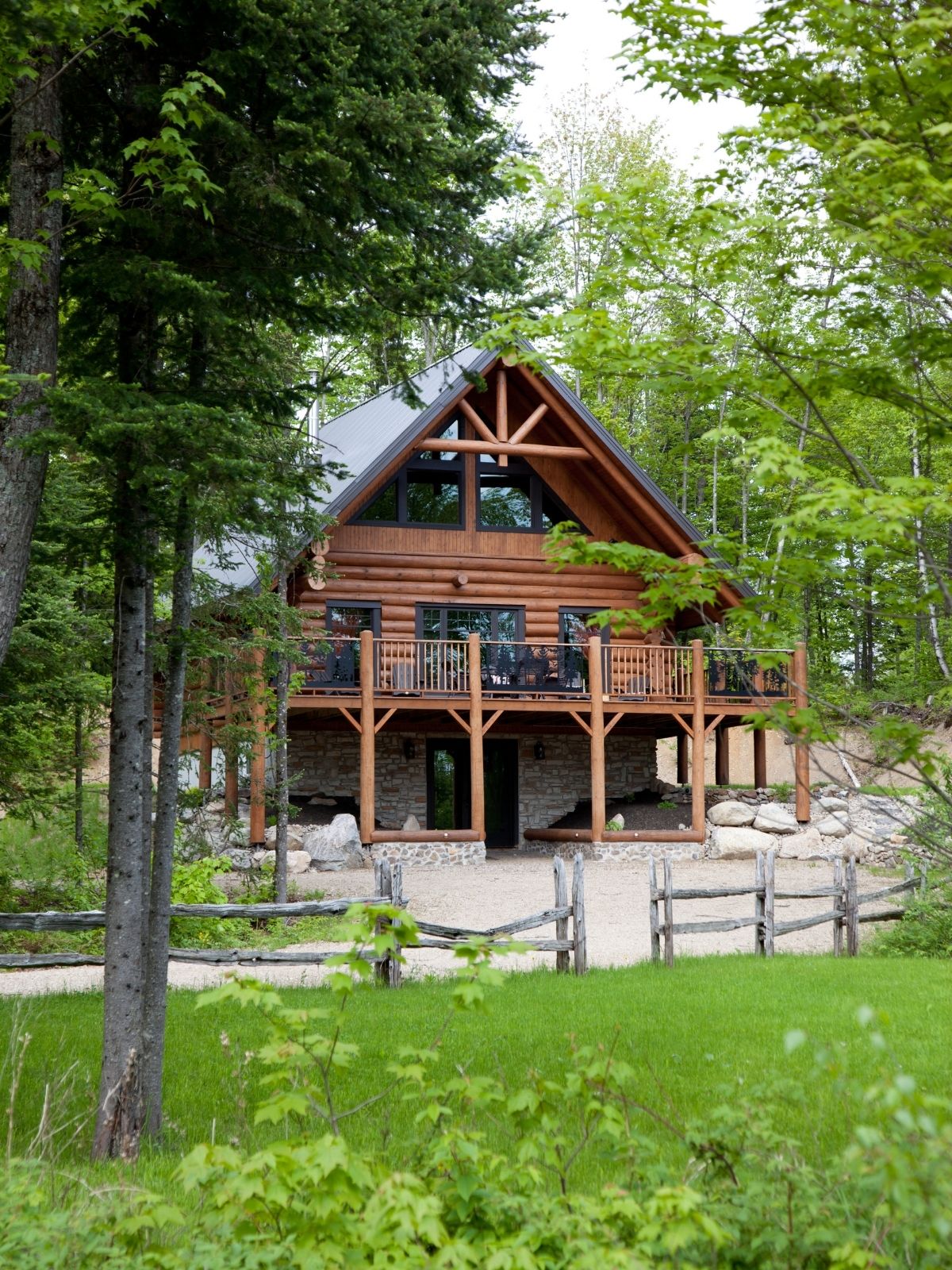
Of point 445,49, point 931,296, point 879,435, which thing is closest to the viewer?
point 931,296

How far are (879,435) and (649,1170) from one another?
29.8 meters

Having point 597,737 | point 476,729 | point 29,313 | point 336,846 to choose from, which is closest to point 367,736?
point 476,729

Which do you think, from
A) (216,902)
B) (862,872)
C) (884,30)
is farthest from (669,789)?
(884,30)

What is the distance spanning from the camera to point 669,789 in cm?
2622

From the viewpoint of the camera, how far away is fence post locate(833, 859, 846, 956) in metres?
13.7

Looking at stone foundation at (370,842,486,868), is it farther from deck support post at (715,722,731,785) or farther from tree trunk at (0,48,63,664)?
tree trunk at (0,48,63,664)

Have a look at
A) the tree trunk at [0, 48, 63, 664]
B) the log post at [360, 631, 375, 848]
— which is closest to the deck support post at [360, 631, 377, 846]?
the log post at [360, 631, 375, 848]

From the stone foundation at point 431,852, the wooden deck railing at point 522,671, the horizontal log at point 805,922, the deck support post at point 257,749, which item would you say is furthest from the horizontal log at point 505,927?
the stone foundation at point 431,852

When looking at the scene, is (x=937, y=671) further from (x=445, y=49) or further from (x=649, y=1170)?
(x=649, y=1170)

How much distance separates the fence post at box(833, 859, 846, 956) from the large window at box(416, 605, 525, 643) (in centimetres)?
1060

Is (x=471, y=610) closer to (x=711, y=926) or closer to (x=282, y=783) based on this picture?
(x=282, y=783)

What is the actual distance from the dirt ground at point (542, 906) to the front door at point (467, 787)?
7.51 feet

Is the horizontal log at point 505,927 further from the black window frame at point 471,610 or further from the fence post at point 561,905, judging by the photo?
the black window frame at point 471,610

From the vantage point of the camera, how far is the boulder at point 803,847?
21312mm
